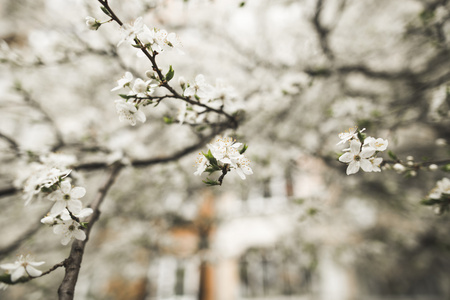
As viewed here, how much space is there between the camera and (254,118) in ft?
11.4

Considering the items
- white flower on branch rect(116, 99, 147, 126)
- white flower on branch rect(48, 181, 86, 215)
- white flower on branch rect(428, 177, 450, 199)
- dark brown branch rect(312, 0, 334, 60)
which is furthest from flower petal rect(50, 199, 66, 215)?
dark brown branch rect(312, 0, 334, 60)

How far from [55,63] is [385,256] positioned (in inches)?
315

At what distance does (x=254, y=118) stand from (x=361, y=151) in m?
2.25

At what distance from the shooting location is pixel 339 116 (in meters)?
3.05

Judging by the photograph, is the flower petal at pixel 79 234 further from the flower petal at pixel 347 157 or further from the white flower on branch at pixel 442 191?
the white flower on branch at pixel 442 191

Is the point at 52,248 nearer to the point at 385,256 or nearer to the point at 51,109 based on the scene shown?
the point at 51,109

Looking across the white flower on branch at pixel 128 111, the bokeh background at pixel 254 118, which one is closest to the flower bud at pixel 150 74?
the white flower on branch at pixel 128 111

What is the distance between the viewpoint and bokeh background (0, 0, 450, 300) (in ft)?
9.21

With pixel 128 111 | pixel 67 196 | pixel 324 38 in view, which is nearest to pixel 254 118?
pixel 324 38

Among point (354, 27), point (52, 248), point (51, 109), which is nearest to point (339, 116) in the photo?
point (354, 27)

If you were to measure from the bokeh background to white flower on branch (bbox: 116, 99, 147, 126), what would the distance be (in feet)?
2.00

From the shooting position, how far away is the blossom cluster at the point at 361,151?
123 centimetres

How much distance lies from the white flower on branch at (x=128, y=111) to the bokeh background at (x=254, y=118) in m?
0.61

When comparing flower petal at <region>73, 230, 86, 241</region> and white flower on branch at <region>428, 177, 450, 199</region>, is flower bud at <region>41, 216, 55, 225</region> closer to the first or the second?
flower petal at <region>73, 230, 86, 241</region>
